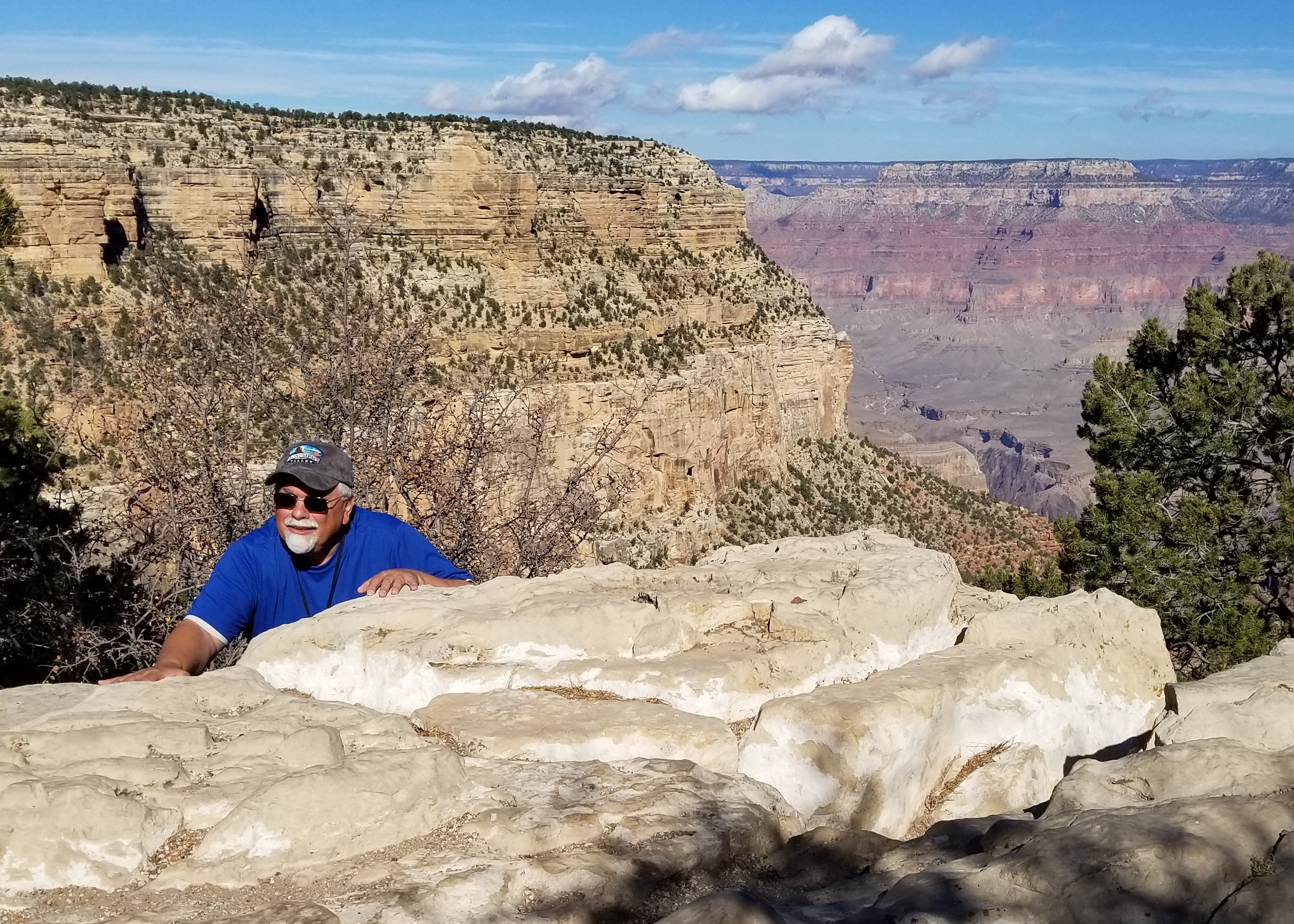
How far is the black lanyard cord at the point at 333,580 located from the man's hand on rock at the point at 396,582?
0.14m

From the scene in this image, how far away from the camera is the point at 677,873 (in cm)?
345

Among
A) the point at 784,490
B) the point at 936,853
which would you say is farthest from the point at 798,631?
the point at 784,490

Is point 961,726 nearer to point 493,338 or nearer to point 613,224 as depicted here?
point 493,338

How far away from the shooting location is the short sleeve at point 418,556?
17.4 ft

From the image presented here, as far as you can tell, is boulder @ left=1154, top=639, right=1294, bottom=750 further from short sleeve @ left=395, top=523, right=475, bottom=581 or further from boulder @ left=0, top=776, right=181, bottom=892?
boulder @ left=0, top=776, right=181, bottom=892

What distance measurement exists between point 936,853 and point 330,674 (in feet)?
9.42

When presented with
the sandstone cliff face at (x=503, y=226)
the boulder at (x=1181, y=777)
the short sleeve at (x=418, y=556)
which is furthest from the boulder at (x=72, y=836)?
the sandstone cliff face at (x=503, y=226)

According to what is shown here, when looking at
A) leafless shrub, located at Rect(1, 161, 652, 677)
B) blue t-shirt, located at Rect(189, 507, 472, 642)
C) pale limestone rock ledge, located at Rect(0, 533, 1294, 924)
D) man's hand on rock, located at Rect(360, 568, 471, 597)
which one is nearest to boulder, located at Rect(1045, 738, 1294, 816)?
pale limestone rock ledge, located at Rect(0, 533, 1294, 924)

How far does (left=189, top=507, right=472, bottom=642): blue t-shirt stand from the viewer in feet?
15.8

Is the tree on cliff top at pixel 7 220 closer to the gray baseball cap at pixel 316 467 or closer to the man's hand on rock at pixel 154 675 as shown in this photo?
the gray baseball cap at pixel 316 467

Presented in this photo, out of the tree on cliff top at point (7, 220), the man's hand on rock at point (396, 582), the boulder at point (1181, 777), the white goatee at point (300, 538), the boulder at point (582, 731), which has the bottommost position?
the boulder at point (582, 731)

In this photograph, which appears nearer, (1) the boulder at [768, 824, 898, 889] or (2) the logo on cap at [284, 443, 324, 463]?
(1) the boulder at [768, 824, 898, 889]

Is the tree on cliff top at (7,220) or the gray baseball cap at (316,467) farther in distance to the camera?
the tree on cliff top at (7,220)

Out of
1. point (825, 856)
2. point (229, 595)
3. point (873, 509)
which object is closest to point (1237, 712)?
point (825, 856)
